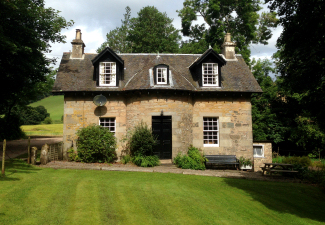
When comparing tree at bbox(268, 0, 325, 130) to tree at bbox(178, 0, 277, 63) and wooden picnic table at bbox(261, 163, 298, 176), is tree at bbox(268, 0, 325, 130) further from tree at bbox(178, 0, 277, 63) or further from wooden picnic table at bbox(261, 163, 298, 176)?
tree at bbox(178, 0, 277, 63)

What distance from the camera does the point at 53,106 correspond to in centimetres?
8094

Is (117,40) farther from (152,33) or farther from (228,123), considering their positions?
(228,123)

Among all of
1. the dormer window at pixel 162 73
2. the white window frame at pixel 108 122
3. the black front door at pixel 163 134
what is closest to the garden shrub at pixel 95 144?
the white window frame at pixel 108 122

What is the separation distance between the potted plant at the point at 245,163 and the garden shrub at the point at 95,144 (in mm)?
8392

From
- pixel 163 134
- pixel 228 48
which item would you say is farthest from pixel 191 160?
pixel 228 48

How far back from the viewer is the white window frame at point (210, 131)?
60.4ft

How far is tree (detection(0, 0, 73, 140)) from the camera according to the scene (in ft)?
57.0

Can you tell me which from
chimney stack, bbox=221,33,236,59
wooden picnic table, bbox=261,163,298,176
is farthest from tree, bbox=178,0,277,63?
wooden picnic table, bbox=261,163,298,176

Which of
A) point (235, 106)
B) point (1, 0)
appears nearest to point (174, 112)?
point (235, 106)

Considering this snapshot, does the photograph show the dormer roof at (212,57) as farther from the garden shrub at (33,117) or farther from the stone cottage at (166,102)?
the garden shrub at (33,117)

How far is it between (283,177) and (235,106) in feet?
19.1

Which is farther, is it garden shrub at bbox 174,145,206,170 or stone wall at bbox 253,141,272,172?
stone wall at bbox 253,141,272,172

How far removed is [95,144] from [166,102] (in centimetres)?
500

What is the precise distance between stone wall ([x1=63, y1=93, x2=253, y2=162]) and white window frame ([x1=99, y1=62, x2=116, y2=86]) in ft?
3.29
